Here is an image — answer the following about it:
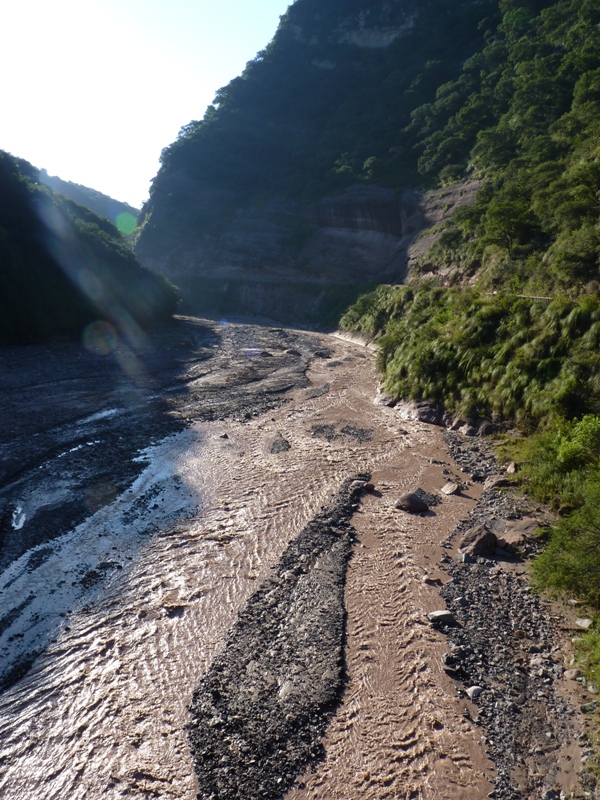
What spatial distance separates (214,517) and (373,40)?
113589 mm

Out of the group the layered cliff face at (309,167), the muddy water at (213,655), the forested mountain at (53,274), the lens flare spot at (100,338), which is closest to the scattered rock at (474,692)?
the muddy water at (213,655)

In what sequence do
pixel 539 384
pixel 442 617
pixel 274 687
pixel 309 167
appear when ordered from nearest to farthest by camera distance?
pixel 274 687 < pixel 442 617 < pixel 539 384 < pixel 309 167

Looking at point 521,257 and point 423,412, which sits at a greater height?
point 521,257

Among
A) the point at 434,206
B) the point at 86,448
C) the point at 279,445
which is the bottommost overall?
the point at 86,448

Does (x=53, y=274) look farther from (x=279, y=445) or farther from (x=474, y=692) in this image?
(x=474, y=692)

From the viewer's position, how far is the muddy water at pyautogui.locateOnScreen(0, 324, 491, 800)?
23.4ft

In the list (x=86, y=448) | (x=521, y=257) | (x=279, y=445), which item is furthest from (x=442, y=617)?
Answer: (x=521, y=257)

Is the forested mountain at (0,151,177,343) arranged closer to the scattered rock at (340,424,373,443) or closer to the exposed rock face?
the exposed rock face

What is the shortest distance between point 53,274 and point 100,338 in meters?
6.12

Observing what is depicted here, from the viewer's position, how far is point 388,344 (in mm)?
30859

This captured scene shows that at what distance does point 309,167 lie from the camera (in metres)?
86.8

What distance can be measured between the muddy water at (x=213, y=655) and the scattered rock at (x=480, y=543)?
70 cm

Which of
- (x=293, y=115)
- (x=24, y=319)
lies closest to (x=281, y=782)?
(x=24, y=319)

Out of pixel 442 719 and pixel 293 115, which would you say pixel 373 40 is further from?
pixel 442 719
